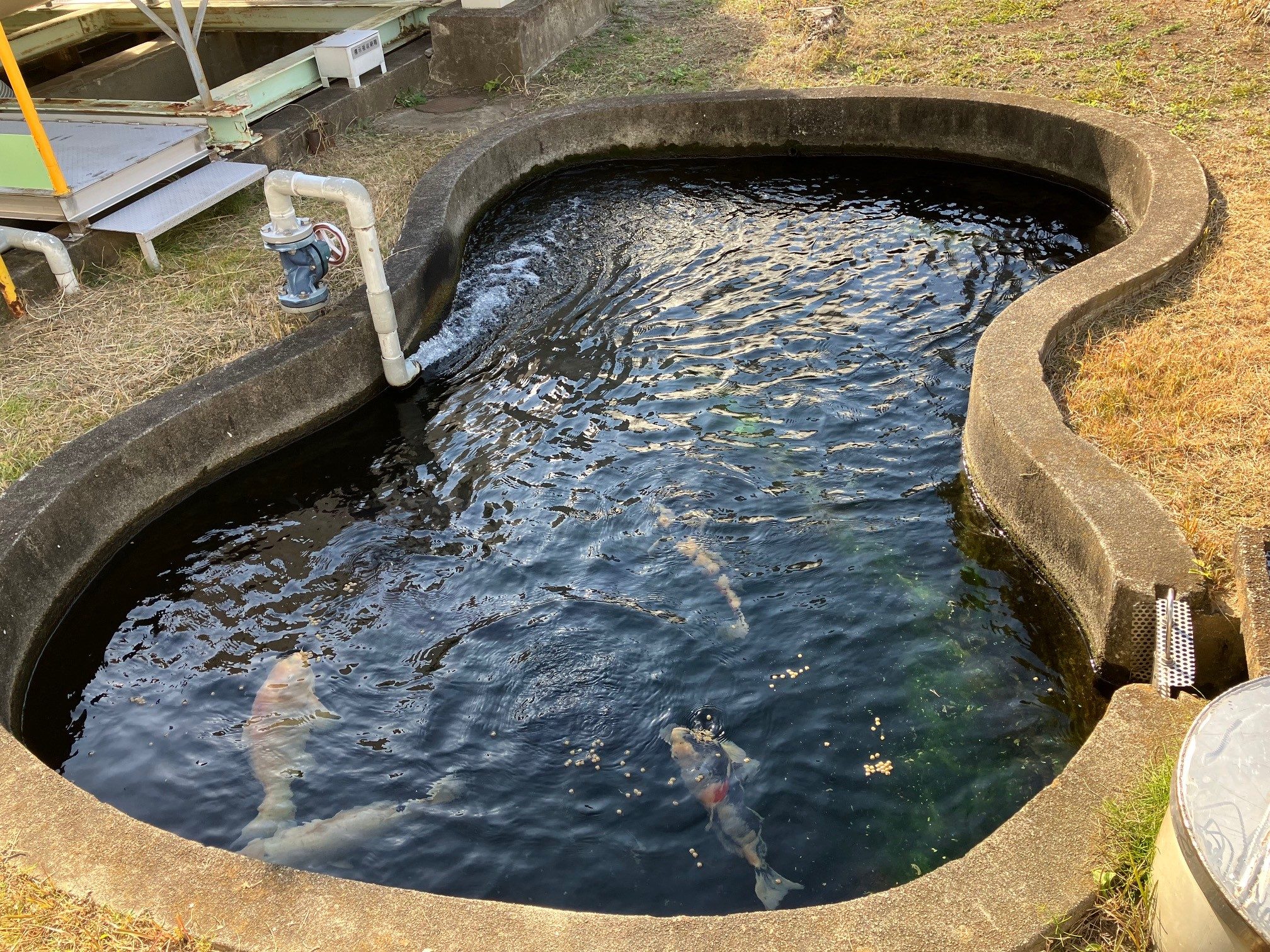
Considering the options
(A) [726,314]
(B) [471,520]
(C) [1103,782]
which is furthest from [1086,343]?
(B) [471,520]

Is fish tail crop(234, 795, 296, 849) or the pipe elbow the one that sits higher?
the pipe elbow

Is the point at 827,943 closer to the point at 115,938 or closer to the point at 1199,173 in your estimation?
the point at 115,938

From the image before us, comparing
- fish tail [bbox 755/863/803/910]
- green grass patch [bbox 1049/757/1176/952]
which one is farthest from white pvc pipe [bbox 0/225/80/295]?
green grass patch [bbox 1049/757/1176/952]

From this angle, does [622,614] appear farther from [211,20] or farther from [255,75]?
[211,20]

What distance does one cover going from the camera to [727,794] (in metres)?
4.11

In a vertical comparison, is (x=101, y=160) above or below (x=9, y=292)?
above

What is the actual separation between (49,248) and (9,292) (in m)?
0.41

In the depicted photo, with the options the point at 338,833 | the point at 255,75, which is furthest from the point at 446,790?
the point at 255,75

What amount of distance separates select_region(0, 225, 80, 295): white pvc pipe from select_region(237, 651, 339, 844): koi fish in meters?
3.89

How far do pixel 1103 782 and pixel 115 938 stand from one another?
321 centimetres

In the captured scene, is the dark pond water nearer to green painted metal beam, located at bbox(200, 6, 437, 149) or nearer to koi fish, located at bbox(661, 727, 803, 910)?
koi fish, located at bbox(661, 727, 803, 910)

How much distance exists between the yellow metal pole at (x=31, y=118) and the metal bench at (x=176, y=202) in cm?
39

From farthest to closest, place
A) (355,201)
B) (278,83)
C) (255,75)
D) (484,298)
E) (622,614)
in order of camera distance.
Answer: (278,83) → (255,75) → (484,298) → (355,201) → (622,614)

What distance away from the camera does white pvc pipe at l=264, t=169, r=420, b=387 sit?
638 cm
